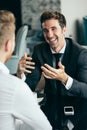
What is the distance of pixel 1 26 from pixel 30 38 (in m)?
4.89

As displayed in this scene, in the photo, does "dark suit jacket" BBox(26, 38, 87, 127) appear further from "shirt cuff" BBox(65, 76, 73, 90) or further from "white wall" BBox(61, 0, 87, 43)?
"white wall" BBox(61, 0, 87, 43)

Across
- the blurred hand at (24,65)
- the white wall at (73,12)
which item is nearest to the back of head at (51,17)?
the blurred hand at (24,65)

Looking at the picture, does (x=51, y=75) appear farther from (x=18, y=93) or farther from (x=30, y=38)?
(x=30, y=38)

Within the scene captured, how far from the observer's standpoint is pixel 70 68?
1.98 m

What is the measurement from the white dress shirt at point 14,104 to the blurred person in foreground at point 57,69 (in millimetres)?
582

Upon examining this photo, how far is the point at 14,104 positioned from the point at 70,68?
0.86 m

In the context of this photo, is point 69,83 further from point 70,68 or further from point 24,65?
point 24,65

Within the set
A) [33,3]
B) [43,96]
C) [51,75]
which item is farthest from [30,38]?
[51,75]

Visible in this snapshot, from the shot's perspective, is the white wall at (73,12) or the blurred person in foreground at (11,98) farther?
the white wall at (73,12)

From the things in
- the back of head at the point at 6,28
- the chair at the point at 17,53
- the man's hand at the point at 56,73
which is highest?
the back of head at the point at 6,28

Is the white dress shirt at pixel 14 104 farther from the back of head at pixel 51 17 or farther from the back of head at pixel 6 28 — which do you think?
the back of head at pixel 51 17

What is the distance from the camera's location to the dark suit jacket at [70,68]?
1.86 meters

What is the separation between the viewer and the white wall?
20.2 feet

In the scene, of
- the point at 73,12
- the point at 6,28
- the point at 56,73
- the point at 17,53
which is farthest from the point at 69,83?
the point at 73,12
